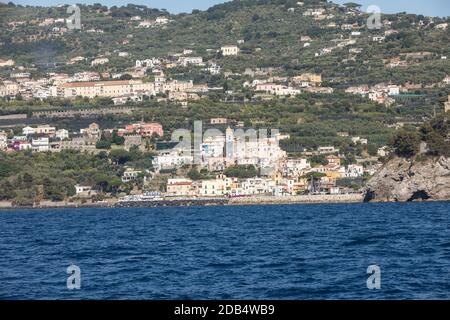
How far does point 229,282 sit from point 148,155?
81692 mm

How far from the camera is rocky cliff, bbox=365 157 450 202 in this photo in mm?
68812

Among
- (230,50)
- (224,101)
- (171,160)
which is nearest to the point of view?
(171,160)

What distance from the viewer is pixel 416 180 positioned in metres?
69.5

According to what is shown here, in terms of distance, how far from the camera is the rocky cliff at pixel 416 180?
68.8 m

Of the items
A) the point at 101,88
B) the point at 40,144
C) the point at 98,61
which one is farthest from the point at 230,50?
the point at 40,144

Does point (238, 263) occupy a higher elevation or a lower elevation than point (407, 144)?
lower

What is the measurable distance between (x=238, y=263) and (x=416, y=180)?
160ft

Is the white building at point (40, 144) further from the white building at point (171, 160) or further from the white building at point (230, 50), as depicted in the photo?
the white building at point (230, 50)

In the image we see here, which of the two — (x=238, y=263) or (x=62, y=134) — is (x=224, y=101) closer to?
(x=62, y=134)

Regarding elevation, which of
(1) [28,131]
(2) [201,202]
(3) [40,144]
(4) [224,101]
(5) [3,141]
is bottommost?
(2) [201,202]

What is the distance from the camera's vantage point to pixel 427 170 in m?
69.1

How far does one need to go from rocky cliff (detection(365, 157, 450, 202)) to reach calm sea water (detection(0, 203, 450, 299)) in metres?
31.8
